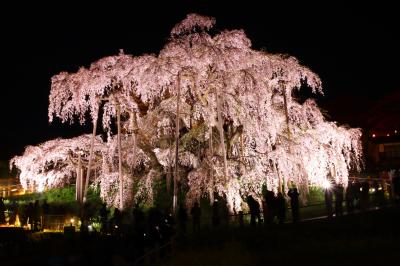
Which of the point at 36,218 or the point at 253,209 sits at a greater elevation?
the point at 36,218

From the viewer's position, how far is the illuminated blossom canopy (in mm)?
22500

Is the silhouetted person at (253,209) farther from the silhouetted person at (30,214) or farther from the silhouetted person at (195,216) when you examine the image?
the silhouetted person at (30,214)

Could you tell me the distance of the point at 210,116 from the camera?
23.9m

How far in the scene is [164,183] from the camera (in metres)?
28.4

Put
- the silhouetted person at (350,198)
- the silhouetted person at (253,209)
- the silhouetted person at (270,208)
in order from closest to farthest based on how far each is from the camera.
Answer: the silhouetted person at (270,208) → the silhouetted person at (253,209) → the silhouetted person at (350,198)

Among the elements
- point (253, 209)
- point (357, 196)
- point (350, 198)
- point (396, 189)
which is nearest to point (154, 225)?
point (253, 209)

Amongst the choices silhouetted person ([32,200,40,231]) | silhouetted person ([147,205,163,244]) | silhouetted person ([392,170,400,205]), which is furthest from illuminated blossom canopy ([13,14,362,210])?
silhouetted person ([147,205,163,244])

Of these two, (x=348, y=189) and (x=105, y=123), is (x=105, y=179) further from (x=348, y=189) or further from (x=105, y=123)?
(x=348, y=189)

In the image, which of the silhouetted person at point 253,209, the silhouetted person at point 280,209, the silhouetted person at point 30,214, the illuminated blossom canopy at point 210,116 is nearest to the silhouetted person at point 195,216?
the silhouetted person at point 253,209

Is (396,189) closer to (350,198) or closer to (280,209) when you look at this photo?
(350,198)

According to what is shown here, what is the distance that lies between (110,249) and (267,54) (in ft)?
45.2

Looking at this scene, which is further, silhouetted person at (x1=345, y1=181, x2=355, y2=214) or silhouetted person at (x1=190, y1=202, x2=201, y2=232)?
silhouetted person at (x1=345, y1=181, x2=355, y2=214)

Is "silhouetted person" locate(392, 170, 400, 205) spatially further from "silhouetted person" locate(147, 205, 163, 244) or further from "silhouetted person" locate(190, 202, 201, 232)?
"silhouetted person" locate(147, 205, 163, 244)

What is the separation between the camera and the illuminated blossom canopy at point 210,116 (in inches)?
886
